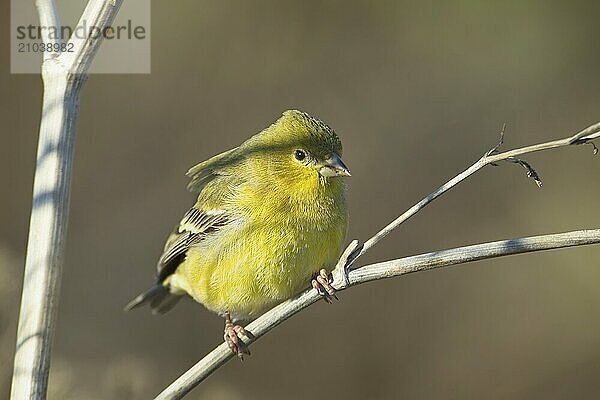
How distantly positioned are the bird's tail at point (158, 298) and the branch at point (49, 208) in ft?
7.41

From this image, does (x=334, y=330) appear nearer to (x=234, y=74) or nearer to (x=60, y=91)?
(x=234, y=74)

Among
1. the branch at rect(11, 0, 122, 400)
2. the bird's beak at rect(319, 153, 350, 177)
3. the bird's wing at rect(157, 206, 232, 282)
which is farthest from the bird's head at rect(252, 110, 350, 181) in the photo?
the branch at rect(11, 0, 122, 400)

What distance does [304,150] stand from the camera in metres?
3.83

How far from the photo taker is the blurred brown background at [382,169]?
20.1ft

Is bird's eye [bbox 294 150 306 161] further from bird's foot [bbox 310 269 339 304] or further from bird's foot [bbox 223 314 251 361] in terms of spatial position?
bird's foot [bbox 223 314 251 361]

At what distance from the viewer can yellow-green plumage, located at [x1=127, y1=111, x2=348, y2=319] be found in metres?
3.63

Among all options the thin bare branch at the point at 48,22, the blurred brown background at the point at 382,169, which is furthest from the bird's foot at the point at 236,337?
the blurred brown background at the point at 382,169

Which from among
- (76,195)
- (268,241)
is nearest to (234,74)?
(76,195)

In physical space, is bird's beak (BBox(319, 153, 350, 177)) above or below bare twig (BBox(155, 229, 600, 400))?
above

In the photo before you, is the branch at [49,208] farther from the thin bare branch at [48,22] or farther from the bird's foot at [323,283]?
the bird's foot at [323,283]

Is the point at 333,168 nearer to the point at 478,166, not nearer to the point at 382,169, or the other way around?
the point at 478,166

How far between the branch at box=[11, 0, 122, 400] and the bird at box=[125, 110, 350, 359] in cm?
120

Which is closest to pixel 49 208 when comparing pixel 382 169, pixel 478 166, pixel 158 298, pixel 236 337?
pixel 478 166

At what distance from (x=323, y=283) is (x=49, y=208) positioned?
1.35 metres
